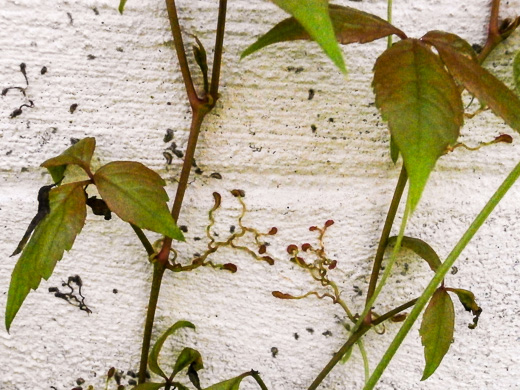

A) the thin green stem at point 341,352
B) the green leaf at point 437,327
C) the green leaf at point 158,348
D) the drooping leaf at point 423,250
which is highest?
the drooping leaf at point 423,250

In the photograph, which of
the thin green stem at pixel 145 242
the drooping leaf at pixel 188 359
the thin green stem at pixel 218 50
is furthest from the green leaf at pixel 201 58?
the drooping leaf at pixel 188 359

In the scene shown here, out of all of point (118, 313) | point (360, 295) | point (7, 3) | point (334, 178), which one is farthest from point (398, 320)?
point (7, 3)

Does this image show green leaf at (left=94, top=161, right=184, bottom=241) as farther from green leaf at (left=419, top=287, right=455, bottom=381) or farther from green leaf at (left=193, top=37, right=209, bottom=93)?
green leaf at (left=419, top=287, right=455, bottom=381)

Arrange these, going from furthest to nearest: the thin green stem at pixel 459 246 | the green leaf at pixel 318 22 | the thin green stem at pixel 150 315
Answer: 1. the thin green stem at pixel 150 315
2. the thin green stem at pixel 459 246
3. the green leaf at pixel 318 22

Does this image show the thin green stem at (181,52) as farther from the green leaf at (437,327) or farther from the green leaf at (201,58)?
the green leaf at (437,327)

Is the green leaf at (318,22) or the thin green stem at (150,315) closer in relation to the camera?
the green leaf at (318,22)

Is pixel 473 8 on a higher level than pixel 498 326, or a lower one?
higher

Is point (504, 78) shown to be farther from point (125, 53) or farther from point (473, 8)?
point (125, 53)
